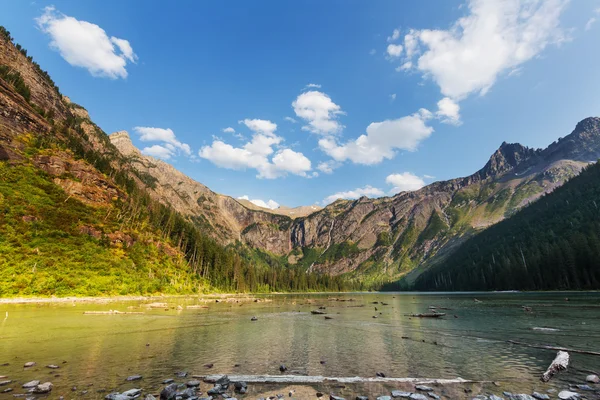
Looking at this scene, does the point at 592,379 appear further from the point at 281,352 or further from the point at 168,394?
the point at 168,394

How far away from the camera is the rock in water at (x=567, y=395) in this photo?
12.0 metres

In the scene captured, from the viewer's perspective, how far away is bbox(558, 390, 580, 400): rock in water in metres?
12.0

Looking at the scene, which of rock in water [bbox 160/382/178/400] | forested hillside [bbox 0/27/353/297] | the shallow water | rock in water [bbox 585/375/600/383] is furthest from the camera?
forested hillside [bbox 0/27/353/297]

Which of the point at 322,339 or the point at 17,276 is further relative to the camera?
the point at 17,276

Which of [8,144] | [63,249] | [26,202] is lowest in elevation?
[63,249]

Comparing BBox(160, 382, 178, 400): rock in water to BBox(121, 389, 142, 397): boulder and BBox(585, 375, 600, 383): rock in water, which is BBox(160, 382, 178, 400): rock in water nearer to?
BBox(121, 389, 142, 397): boulder

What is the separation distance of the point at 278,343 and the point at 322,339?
469cm

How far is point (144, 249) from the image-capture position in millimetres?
116000

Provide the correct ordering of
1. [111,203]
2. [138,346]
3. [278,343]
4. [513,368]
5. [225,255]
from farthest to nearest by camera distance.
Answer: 1. [225,255]
2. [111,203]
3. [278,343]
4. [138,346]
5. [513,368]

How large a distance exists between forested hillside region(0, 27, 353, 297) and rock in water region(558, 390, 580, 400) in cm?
8861

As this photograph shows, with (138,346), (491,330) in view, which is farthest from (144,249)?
(491,330)

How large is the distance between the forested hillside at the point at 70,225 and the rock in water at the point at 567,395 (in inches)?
3489

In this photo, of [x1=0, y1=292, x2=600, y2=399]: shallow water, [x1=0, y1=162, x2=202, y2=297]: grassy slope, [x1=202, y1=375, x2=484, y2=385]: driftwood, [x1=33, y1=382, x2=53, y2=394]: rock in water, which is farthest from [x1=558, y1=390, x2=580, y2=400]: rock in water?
[x1=0, y1=162, x2=202, y2=297]: grassy slope

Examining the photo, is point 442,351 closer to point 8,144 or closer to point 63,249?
point 63,249
